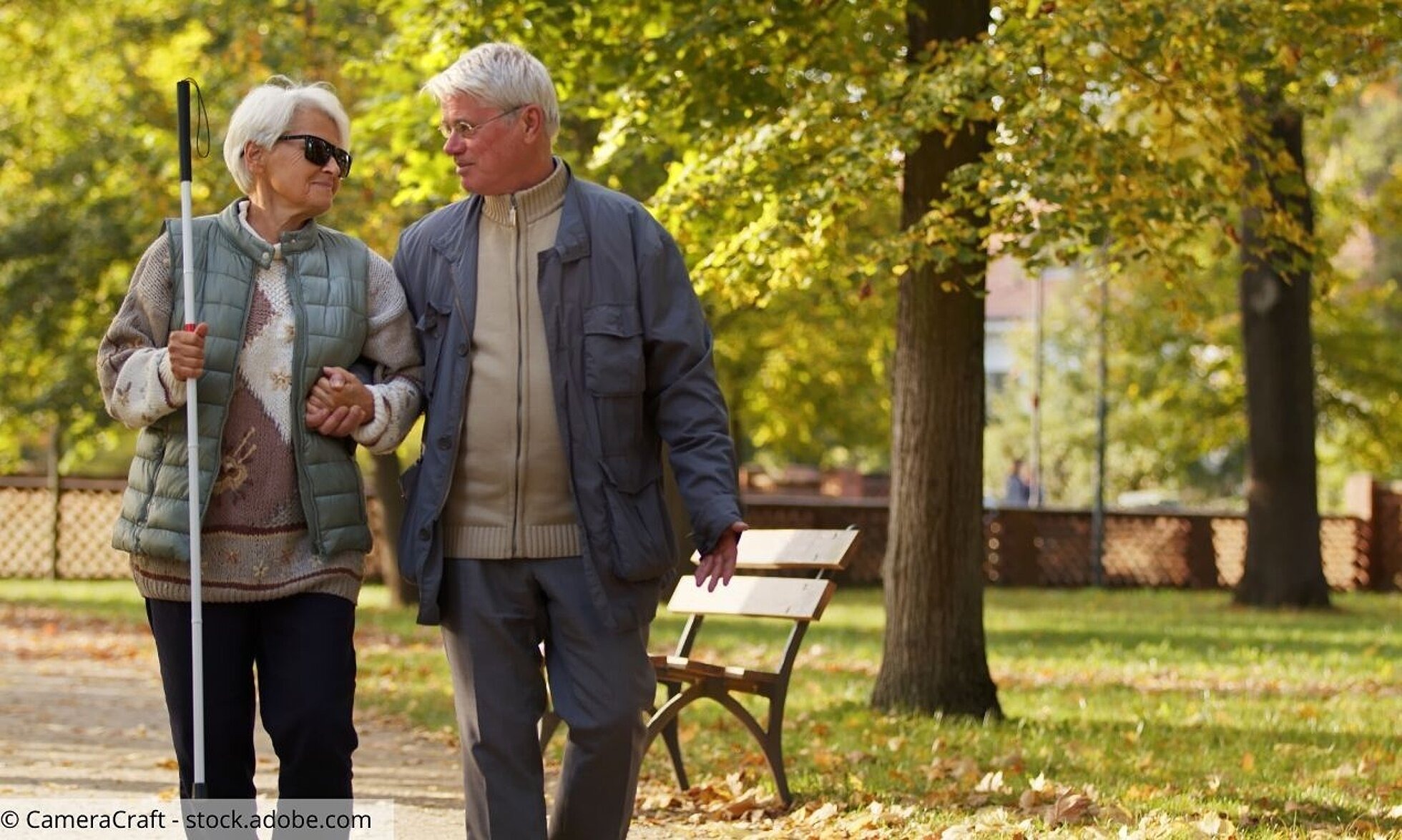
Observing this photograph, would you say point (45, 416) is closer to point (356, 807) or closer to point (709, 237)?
point (709, 237)

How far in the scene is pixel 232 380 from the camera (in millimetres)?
4562

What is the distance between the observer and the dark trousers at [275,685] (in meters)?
4.57

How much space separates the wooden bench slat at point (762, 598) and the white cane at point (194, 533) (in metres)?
2.84

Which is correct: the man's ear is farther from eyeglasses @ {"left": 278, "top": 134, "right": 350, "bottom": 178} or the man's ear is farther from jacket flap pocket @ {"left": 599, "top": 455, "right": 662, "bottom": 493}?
jacket flap pocket @ {"left": 599, "top": 455, "right": 662, "bottom": 493}

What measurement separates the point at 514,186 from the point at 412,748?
5.49 metres

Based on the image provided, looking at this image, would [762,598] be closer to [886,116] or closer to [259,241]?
[886,116]

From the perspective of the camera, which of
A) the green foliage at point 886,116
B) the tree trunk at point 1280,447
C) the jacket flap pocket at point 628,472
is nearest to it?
the jacket flap pocket at point 628,472

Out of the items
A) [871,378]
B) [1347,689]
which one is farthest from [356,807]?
[871,378]

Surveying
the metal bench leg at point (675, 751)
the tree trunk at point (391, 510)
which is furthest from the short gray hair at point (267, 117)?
the tree trunk at point (391, 510)

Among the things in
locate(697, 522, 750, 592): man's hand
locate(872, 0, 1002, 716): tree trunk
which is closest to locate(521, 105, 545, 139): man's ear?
locate(697, 522, 750, 592): man's hand

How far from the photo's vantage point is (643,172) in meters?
12.2

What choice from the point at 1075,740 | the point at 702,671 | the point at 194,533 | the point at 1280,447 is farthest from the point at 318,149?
the point at 1280,447

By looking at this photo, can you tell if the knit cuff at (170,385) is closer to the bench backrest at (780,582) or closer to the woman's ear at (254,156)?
the woman's ear at (254,156)

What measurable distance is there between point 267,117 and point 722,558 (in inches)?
57.3
